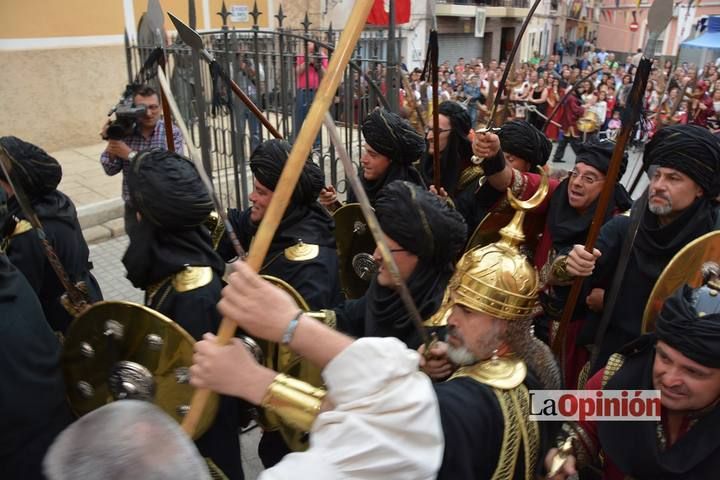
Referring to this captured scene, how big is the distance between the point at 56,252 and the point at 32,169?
0.46 metres

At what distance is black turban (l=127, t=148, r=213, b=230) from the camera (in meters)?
2.07

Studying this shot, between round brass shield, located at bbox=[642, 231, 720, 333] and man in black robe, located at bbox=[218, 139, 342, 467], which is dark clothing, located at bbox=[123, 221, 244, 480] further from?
round brass shield, located at bbox=[642, 231, 720, 333]

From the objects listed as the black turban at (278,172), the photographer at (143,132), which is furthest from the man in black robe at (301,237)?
the photographer at (143,132)

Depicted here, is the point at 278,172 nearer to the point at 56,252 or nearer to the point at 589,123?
the point at 56,252

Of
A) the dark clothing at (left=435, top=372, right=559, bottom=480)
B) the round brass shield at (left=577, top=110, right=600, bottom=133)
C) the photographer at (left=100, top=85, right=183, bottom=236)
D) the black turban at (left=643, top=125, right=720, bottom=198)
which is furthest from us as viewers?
the round brass shield at (left=577, top=110, right=600, bottom=133)

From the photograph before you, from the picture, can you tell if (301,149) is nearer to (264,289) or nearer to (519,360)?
(264,289)

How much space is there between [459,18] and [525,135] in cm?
1913

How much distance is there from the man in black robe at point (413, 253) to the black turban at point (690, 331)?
729mm

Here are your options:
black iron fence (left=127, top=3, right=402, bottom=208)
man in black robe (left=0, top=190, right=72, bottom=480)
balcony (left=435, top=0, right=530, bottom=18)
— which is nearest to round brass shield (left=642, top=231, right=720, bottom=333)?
man in black robe (left=0, top=190, right=72, bottom=480)

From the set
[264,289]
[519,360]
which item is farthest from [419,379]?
[519,360]

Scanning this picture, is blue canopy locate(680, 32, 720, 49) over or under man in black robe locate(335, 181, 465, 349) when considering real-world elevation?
over

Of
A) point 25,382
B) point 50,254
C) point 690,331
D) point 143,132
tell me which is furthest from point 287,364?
point 143,132

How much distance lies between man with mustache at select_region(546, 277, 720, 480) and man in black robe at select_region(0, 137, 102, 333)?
238 cm

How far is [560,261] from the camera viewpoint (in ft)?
9.24
